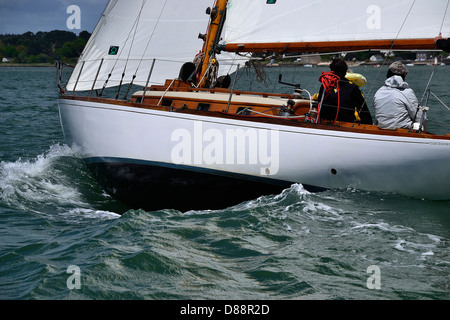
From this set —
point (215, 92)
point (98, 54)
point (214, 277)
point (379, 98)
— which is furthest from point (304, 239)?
point (98, 54)

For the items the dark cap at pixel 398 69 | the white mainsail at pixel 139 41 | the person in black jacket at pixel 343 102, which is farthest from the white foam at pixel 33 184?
the dark cap at pixel 398 69

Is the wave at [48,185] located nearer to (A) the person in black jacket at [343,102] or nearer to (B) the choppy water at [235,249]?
(B) the choppy water at [235,249]

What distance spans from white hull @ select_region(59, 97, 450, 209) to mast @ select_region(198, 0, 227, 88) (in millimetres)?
2007

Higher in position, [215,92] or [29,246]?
[215,92]

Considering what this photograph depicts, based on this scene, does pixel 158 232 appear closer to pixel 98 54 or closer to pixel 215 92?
pixel 215 92

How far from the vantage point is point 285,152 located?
Answer: 6273 millimetres

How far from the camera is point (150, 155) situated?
6723 millimetres

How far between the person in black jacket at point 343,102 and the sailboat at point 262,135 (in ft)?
0.48

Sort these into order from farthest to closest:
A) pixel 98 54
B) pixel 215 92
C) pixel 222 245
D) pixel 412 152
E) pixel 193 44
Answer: pixel 193 44 < pixel 98 54 < pixel 215 92 < pixel 412 152 < pixel 222 245

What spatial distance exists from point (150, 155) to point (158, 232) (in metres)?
1.59

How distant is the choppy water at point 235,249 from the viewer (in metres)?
3.96

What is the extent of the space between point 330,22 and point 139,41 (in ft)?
12.6

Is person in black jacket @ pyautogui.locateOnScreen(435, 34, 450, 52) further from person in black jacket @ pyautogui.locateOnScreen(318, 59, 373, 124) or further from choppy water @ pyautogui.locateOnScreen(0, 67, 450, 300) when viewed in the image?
choppy water @ pyautogui.locateOnScreen(0, 67, 450, 300)
